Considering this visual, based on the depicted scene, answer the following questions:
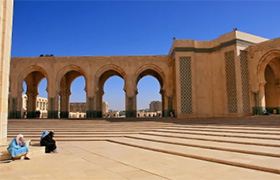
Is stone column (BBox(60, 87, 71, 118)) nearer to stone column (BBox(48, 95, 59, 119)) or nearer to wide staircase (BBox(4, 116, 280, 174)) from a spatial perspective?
stone column (BBox(48, 95, 59, 119))

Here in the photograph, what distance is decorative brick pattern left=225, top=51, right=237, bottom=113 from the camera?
15.6 m

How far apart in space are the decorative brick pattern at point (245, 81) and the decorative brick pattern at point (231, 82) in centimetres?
54

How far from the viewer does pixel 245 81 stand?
15523mm

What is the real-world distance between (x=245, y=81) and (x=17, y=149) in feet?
46.7

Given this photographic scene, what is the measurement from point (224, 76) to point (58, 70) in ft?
40.2

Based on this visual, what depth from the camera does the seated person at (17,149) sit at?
5312 mm

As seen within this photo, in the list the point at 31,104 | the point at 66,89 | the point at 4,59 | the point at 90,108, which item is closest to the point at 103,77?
the point at 66,89

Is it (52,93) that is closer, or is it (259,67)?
(259,67)

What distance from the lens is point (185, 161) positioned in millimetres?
4961

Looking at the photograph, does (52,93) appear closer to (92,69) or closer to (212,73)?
(92,69)

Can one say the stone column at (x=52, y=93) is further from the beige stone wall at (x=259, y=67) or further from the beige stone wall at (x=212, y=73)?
the beige stone wall at (x=259, y=67)

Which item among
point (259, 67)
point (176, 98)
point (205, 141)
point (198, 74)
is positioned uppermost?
point (259, 67)

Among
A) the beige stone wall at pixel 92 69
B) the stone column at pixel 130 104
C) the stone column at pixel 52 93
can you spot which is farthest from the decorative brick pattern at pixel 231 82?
the stone column at pixel 52 93

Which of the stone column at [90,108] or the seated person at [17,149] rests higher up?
the stone column at [90,108]
